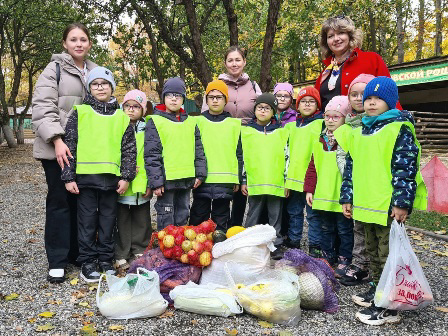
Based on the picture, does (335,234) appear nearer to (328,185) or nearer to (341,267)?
(341,267)

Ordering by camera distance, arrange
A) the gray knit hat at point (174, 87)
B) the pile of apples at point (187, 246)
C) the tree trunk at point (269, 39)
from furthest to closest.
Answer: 1. the tree trunk at point (269, 39)
2. the gray knit hat at point (174, 87)
3. the pile of apples at point (187, 246)

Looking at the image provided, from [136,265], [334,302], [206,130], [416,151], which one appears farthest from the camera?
[206,130]

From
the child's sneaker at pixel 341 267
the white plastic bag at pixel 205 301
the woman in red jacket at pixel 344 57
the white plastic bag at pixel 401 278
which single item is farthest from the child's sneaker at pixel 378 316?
the woman in red jacket at pixel 344 57

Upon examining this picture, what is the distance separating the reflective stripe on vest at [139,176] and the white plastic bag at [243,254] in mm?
→ 1026

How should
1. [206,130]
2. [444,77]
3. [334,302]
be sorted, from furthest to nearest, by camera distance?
[444,77] < [206,130] < [334,302]

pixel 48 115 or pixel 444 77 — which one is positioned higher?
pixel 444 77

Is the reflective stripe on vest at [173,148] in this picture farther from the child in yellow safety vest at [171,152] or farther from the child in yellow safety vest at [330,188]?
the child in yellow safety vest at [330,188]

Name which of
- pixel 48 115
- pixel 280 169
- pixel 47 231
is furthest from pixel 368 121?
pixel 47 231

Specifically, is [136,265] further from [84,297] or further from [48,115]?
[48,115]

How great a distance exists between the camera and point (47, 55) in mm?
19203

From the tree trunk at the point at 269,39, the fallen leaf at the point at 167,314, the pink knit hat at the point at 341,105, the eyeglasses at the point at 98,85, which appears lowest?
the fallen leaf at the point at 167,314

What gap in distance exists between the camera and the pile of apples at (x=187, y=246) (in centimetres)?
355

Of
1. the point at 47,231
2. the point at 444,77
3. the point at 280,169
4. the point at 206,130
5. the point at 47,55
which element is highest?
the point at 47,55

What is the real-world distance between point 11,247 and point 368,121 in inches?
170
